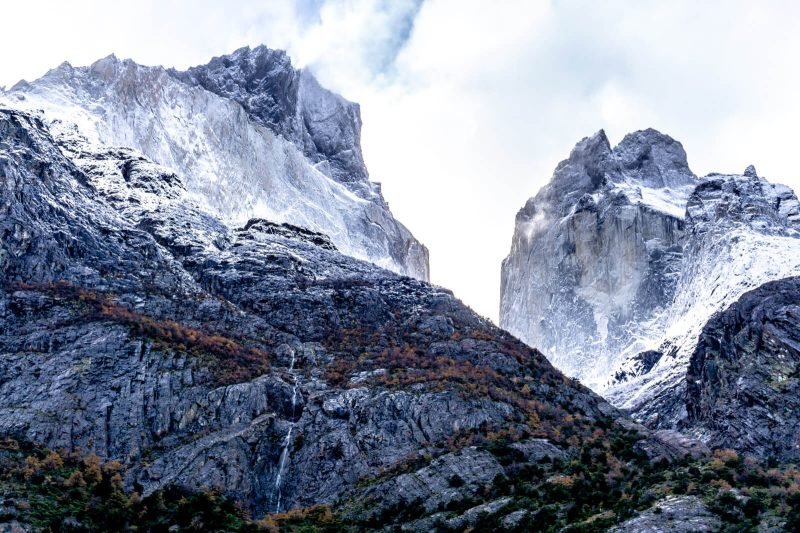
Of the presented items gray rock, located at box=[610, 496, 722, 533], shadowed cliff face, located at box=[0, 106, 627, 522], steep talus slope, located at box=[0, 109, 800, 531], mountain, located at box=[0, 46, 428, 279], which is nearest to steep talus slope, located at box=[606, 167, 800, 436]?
shadowed cliff face, located at box=[0, 106, 627, 522]

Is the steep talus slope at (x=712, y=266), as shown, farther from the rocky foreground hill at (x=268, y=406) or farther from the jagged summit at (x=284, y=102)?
the jagged summit at (x=284, y=102)

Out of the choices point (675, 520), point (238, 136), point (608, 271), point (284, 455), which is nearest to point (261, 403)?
point (284, 455)

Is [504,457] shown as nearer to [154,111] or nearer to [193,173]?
[193,173]

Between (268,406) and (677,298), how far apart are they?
95.7m

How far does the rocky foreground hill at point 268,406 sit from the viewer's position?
60906 mm

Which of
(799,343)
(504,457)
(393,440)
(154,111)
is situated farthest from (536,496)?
(154,111)

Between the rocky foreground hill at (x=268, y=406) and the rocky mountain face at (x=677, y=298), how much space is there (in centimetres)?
609

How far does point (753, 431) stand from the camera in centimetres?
8844

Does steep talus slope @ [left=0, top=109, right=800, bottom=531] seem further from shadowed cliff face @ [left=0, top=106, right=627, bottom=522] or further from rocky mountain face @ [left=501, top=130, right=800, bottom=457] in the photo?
rocky mountain face @ [left=501, top=130, right=800, bottom=457]

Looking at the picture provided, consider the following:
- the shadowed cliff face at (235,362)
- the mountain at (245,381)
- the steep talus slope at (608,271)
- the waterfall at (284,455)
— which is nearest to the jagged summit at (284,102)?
the steep talus slope at (608,271)

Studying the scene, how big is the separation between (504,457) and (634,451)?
12.1m

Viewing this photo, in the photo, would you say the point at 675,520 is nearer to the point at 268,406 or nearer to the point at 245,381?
the point at 268,406

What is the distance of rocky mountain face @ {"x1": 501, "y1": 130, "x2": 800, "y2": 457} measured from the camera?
94812mm

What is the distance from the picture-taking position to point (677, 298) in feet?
497
